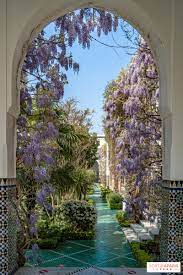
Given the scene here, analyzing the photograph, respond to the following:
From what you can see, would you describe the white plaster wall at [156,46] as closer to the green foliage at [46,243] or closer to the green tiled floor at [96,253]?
the green tiled floor at [96,253]

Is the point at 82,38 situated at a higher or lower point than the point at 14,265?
higher

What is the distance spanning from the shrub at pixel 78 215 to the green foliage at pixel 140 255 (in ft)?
7.45

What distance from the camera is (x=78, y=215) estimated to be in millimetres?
9391

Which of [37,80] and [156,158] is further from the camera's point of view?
[156,158]

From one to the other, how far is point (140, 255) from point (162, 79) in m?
3.93

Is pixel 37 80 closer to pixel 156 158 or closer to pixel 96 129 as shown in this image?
pixel 156 158

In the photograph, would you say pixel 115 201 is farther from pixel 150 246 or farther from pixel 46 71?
pixel 46 71

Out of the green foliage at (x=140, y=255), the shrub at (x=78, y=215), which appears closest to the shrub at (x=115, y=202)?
the shrub at (x=78, y=215)

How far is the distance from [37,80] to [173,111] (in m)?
2.83


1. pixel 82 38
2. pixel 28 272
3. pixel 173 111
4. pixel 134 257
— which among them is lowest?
pixel 134 257

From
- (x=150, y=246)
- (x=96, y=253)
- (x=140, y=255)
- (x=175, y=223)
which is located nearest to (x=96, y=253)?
(x=96, y=253)

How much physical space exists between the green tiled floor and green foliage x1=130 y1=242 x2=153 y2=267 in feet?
0.32

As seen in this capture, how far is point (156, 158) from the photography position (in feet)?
23.4

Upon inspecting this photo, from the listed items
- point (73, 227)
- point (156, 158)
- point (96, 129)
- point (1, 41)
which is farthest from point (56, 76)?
point (96, 129)
